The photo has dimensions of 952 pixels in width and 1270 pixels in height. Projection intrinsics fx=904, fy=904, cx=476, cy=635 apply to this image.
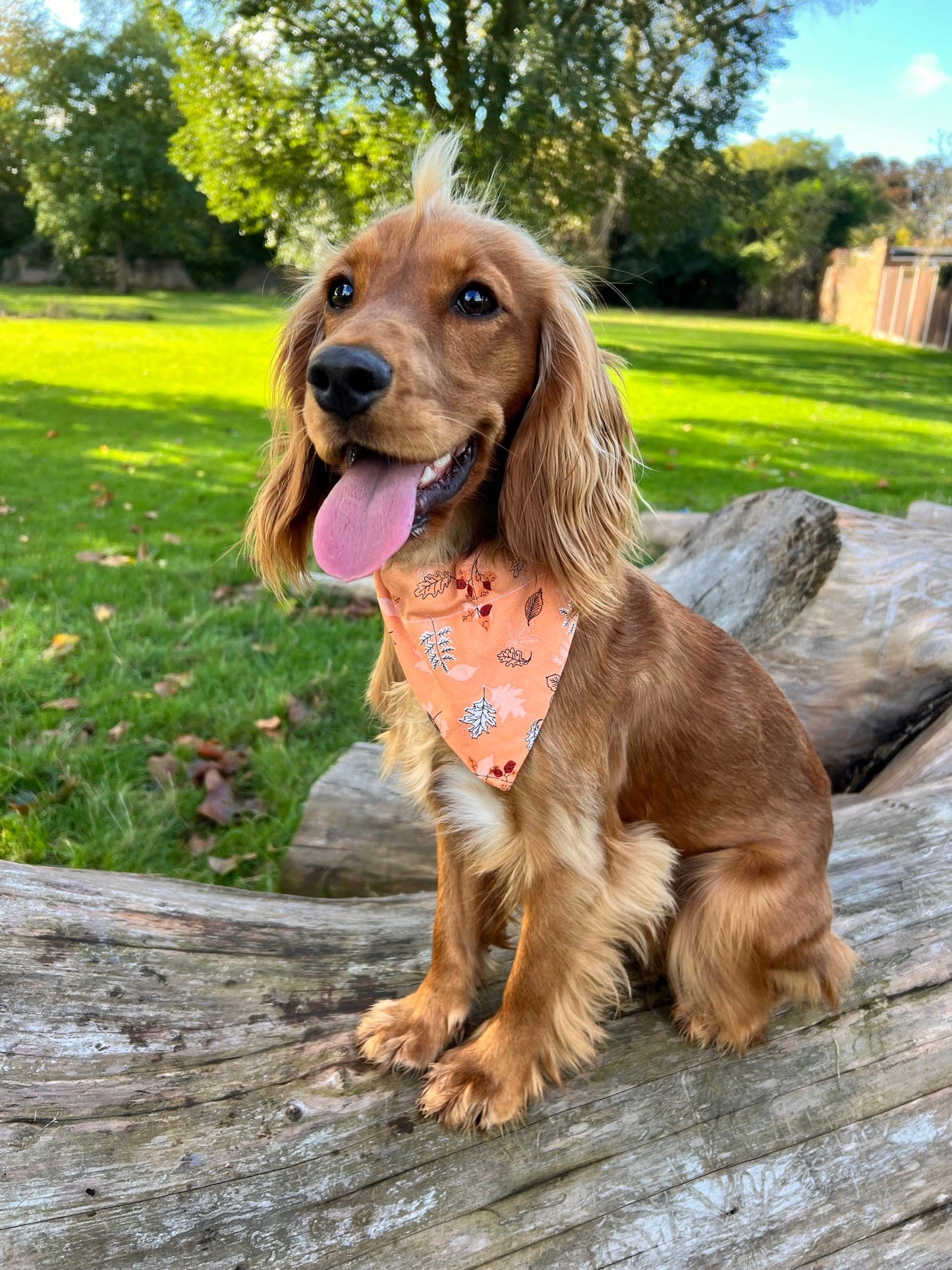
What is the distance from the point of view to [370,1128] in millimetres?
2125

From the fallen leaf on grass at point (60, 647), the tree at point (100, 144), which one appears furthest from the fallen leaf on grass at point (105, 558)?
the tree at point (100, 144)

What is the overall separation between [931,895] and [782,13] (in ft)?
70.6

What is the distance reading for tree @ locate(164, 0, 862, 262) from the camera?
624 inches

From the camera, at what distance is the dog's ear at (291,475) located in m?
2.60

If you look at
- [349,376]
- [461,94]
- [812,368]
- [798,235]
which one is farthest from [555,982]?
[798,235]

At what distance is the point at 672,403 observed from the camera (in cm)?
1593

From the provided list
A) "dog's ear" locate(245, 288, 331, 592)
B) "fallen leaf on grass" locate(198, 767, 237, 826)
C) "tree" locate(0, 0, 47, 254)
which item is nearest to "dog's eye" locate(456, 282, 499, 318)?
"dog's ear" locate(245, 288, 331, 592)

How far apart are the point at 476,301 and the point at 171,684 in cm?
339

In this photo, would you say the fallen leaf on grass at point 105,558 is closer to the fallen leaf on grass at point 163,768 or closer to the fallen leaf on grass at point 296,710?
the fallen leaf on grass at point 296,710

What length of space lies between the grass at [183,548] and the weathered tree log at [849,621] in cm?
118

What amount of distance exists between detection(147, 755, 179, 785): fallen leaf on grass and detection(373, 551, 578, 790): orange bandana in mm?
2103

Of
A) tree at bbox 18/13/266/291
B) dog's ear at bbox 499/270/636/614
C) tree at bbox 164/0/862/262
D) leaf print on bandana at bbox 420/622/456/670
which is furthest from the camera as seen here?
tree at bbox 18/13/266/291

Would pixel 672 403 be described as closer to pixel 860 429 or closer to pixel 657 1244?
pixel 860 429

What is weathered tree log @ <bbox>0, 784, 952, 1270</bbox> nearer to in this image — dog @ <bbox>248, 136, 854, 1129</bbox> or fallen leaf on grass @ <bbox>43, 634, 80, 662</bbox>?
dog @ <bbox>248, 136, 854, 1129</bbox>
